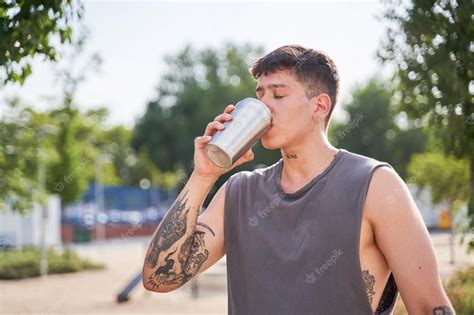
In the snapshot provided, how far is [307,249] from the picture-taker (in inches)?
83.6

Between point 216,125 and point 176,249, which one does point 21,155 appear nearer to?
point 176,249

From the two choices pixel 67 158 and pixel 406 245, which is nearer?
pixel 406 245

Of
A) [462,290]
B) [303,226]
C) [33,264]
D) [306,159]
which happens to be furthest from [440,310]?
[33,264]

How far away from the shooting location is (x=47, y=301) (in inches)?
538

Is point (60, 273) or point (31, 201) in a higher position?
point (31, 201)

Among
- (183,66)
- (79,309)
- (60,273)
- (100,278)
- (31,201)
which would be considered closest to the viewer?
(79,309)

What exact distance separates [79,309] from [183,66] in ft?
150

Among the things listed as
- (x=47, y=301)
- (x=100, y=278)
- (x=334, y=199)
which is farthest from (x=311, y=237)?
(x=100, y=278)

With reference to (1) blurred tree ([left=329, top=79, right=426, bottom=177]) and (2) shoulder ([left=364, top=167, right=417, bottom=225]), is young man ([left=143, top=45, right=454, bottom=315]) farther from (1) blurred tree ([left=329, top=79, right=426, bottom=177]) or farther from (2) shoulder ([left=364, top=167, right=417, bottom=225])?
(1) blurred tree ([left=329, top=79, right=426, bottom=177])

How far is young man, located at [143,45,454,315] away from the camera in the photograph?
2090 mm

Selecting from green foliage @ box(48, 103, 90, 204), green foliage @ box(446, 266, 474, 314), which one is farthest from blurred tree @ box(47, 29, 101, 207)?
green foliage @ box(446, 266, 474, 314)

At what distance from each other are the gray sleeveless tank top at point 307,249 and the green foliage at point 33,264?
713 inches

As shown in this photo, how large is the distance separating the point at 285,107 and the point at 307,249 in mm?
473

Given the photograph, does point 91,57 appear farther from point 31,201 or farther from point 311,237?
point 311,237
